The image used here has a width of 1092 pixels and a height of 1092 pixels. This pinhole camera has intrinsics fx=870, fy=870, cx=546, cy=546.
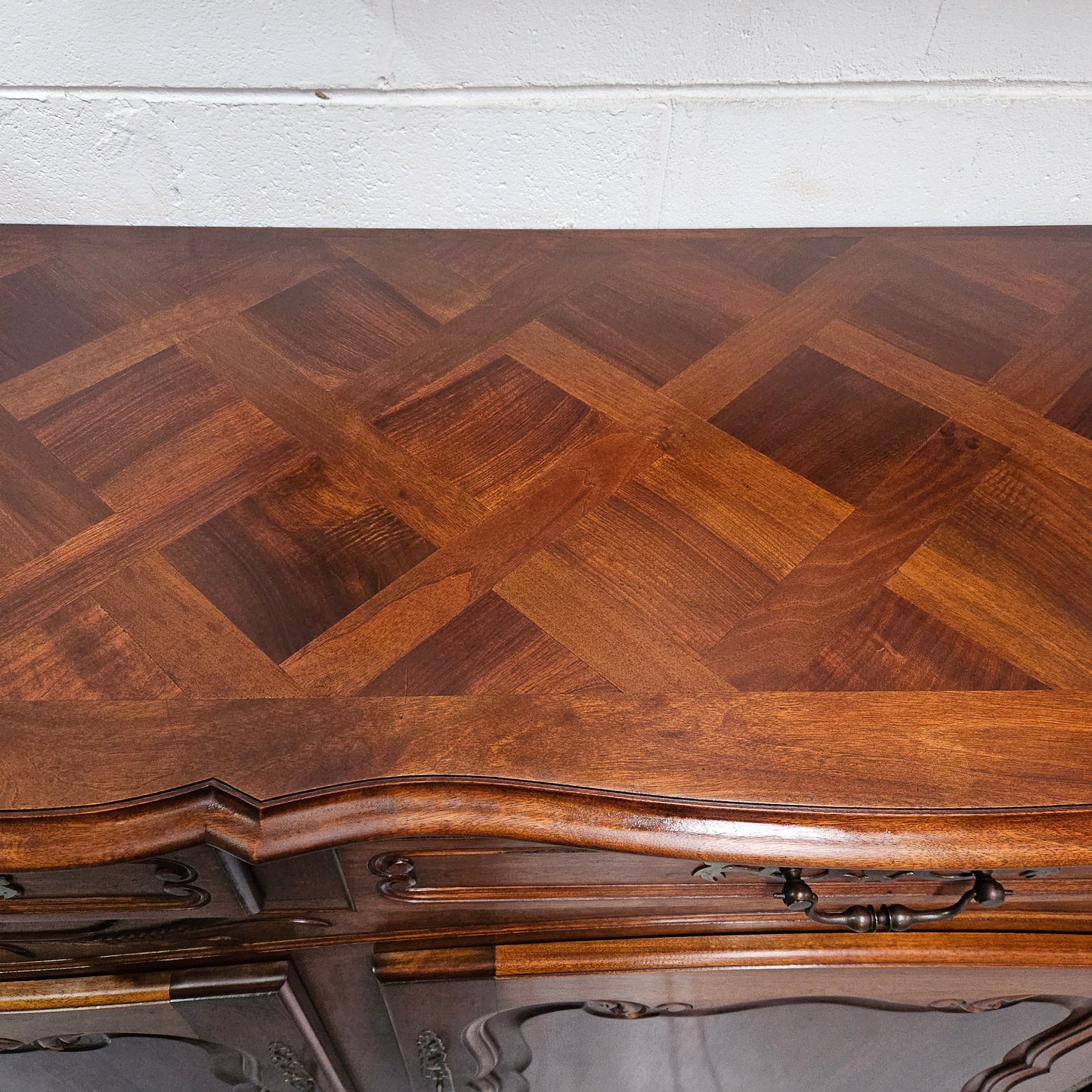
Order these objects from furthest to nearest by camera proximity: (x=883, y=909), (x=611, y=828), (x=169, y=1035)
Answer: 1. (x=169, y=1035)
2. (x=883, y=909)
3. (x=611, y=828)

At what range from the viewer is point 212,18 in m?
0.67

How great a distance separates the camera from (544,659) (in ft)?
1.62

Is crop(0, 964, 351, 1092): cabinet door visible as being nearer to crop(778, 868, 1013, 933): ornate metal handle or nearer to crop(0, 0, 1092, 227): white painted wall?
crop(778, 868, 1013, 933): ornate metal handle

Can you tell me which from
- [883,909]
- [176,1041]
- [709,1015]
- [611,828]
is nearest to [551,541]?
[611,828]

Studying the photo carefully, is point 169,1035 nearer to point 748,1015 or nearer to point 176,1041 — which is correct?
point 176,1041

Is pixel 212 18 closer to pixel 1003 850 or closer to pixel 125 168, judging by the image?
pixel 125 168

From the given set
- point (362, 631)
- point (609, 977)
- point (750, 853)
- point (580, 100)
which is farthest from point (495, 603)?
point (580, 100)

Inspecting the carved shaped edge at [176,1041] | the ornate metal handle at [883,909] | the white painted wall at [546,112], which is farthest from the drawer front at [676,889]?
the white painted wall at [546,112]

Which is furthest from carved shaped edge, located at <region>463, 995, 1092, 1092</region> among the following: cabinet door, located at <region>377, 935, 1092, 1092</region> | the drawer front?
the drawer front

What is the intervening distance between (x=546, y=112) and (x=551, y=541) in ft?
1.31

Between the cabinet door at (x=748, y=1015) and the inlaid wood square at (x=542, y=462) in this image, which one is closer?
the inlaid wood square at (x=542, y=462)

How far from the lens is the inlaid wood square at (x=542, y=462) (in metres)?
0.50

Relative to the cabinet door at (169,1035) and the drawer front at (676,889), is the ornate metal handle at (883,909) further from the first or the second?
the cabinet door at (169,1035)

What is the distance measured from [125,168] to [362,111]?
0.69ft
